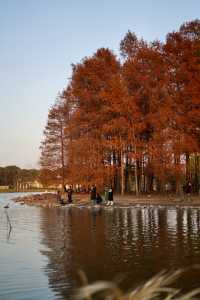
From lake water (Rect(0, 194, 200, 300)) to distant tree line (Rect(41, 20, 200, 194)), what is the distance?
21.5m

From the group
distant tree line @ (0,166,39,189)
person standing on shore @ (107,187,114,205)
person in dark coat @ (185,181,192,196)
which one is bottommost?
person standing on shore @ (107,187,114,205)

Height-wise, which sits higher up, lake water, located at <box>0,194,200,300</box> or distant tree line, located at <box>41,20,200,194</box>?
distant tree line, located at <box>41,20,200,194</box>

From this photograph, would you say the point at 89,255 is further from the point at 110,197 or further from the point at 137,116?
the point at 137,116

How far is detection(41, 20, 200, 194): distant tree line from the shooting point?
150 feet

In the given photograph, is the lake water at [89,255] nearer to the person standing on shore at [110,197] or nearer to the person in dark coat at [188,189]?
the person standing on shore at [110,197]

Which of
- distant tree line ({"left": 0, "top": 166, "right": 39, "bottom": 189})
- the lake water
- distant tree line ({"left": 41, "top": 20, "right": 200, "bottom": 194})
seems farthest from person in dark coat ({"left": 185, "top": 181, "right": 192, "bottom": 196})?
distant tree line ({"left": 0, "top": 166, "right": 39, "bottom": 189})

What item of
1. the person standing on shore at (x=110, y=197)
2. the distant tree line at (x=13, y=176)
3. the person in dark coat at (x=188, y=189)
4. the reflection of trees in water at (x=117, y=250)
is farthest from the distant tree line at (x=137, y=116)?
the distant tree line at (x=13, y=176)

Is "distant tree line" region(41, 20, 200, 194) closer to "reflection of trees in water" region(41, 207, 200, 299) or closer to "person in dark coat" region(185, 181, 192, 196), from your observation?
"person in dark coat" region(185, 181, 192, 196)

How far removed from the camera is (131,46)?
50.6 meters

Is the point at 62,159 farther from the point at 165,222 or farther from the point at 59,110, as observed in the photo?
the point at 165,222

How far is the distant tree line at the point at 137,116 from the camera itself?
45656 mm

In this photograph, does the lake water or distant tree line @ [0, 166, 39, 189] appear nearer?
the lake water

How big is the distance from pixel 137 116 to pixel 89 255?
33202 mm

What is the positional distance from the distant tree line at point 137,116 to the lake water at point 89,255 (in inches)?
847
